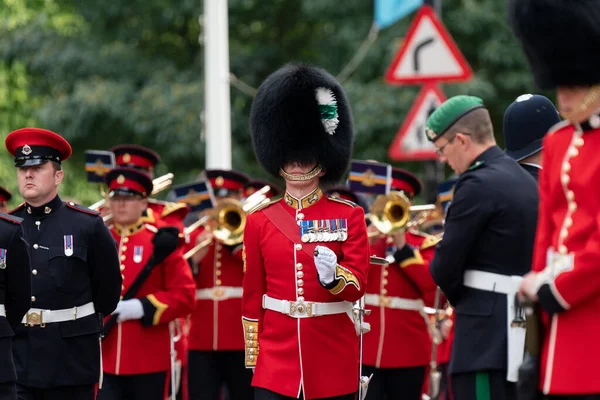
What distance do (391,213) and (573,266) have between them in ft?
13.9

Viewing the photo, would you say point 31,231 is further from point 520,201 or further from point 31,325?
point 520,201

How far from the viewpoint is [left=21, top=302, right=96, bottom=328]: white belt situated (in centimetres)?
736

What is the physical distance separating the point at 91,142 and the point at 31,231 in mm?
11035

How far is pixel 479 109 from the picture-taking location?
6.46m

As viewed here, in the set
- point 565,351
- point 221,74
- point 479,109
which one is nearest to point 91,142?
point 221,74

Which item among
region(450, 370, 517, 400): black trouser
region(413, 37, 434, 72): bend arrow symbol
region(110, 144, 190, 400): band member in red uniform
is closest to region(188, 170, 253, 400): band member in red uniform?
region(110, 144, 190, 400): band member in red uniform

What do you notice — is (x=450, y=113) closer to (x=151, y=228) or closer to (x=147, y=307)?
(x=147, y=307)

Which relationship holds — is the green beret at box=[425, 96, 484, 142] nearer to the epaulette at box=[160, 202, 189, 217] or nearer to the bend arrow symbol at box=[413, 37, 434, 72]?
the epaulette at box=[160, 202, 189, 217]

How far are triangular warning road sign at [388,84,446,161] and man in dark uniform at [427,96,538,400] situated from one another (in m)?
4.85

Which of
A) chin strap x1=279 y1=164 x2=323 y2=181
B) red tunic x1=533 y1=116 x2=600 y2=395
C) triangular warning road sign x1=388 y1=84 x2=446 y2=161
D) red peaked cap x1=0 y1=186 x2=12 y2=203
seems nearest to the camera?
red tunic x1=533 y1=116 x2=600 y2=395

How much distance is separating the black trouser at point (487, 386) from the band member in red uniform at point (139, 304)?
2905mm

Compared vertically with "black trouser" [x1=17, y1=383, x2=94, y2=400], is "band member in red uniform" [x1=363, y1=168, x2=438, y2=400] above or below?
above

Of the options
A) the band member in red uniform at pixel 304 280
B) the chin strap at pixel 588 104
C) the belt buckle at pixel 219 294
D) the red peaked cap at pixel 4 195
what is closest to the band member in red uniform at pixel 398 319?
the belt buckle at pixel 219 294

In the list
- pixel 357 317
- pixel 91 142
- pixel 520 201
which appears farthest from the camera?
pixel 91 142
